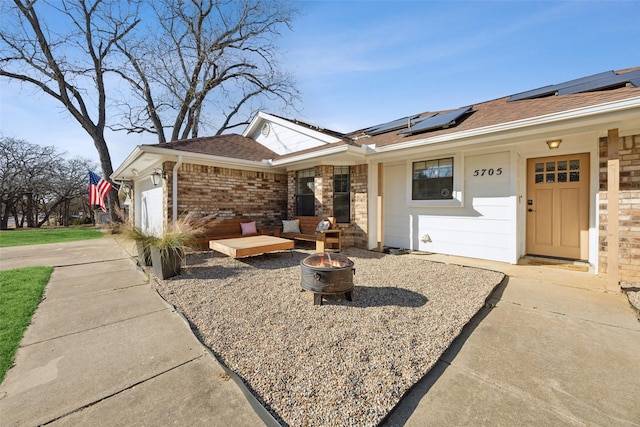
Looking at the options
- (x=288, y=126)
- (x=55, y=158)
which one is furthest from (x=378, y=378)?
(x=55, y=158)

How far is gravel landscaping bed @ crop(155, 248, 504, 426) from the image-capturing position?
188 centimetres

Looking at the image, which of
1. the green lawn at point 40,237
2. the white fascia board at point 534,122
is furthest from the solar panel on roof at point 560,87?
the green lawn at point 40,237

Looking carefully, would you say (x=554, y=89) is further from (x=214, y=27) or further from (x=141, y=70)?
(x=141, y=70)

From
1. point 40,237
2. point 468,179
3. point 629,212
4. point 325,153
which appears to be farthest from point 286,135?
point 40,237

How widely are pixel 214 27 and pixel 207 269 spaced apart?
17331 mm

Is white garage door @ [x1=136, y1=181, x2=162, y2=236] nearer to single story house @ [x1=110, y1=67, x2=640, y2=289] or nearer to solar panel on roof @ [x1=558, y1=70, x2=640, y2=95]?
single story house @ [x1=110, y1=67, x2=640, y2=289]

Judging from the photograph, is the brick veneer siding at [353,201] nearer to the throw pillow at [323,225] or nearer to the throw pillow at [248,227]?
the throw pillow at [323,225]

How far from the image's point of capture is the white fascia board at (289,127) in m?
8.23

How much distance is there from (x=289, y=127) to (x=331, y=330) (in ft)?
26.3

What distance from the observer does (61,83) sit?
45.7 feet

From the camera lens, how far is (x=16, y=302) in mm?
3707

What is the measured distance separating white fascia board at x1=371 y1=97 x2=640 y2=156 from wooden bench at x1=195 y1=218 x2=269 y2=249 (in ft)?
16.1

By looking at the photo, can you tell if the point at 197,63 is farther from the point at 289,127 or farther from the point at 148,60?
the point at 289,127

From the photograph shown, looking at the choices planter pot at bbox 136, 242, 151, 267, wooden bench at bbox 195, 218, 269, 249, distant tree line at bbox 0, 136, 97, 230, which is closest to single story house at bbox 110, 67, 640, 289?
wooden bench at bbox 195, 218, 269, 249
